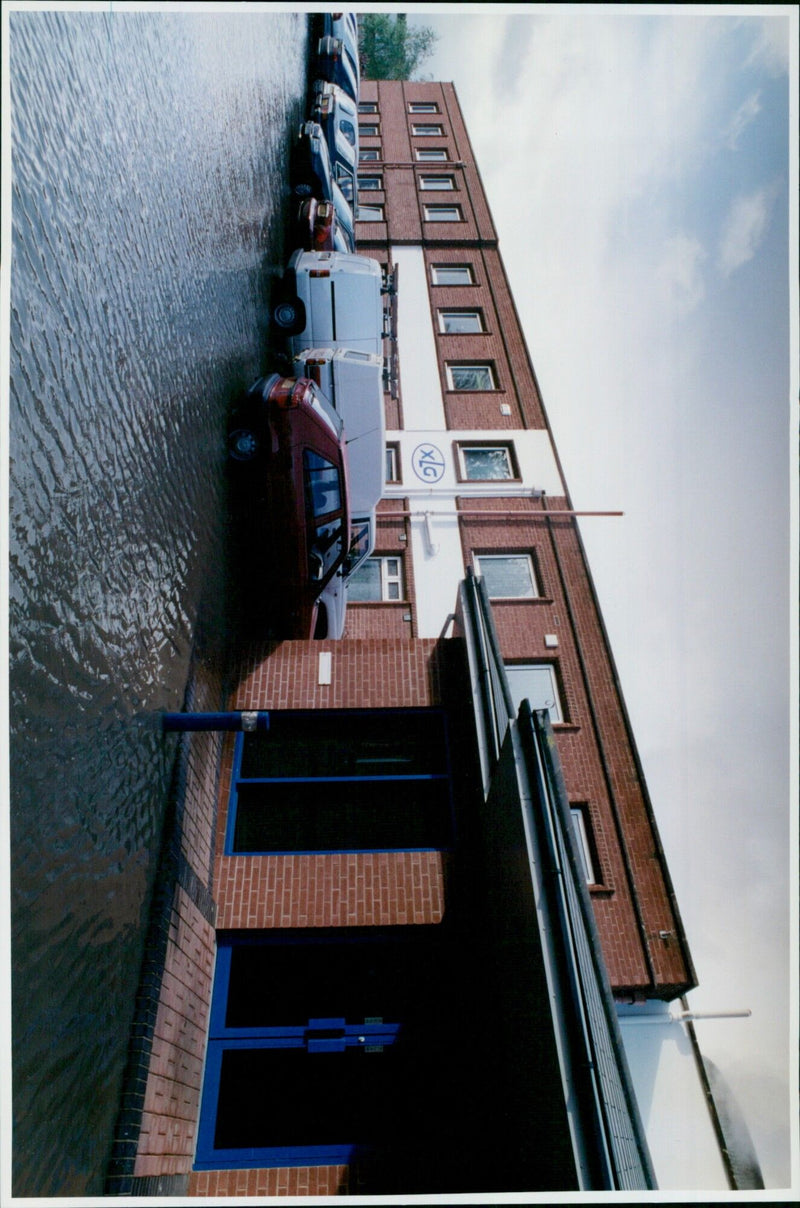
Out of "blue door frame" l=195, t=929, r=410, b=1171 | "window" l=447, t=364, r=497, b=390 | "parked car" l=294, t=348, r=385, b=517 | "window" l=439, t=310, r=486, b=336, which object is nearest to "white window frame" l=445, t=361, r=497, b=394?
"window" l=447, t=364, r=497, b=390

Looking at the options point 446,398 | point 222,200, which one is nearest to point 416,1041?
point 222,200

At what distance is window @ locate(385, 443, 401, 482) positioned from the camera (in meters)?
14.5

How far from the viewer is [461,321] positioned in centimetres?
1794

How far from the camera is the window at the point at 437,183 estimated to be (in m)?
22.8

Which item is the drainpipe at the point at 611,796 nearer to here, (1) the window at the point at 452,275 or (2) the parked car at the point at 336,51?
(1) the window at the point at 452,275

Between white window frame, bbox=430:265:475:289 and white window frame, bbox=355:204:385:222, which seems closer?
white window frame, bbox=430:265:475:289

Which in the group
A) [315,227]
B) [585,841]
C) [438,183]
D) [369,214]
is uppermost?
[438,183]

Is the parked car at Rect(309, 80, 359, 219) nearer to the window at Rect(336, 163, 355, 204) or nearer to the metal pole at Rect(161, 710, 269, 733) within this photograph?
the window at Rect(336, 163, 355, 204)

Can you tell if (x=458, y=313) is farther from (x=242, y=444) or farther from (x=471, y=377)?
(x=242, y=444)

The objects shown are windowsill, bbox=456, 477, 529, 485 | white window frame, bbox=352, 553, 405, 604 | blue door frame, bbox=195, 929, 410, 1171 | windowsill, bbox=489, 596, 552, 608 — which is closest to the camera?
blue door frame, bbox=195, 929, 410, 1171

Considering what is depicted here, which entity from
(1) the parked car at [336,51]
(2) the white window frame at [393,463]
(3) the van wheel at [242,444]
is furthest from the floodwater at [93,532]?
(1) the parked car at [336,51]

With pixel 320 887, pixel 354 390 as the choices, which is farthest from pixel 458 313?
pixel 320 887

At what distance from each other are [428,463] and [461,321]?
235 inches

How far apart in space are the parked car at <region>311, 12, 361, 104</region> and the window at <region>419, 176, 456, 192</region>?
411cm
